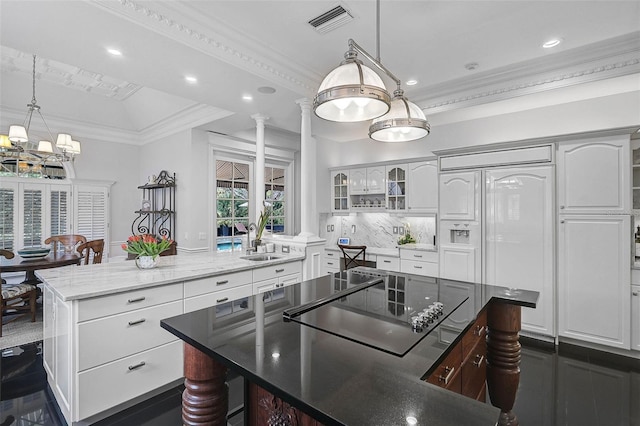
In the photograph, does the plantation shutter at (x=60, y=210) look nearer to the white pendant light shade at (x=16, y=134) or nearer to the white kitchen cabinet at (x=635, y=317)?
the white pendant light shade at (x=16, y=134)

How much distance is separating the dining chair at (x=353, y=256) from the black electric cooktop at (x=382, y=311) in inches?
100

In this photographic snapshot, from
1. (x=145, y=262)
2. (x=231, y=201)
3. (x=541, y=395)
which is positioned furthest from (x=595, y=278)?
(x=231, y=201)

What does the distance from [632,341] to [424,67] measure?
135 inches

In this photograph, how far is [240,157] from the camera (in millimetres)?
5730

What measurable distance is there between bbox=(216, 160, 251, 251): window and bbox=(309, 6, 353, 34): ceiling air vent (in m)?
3.42

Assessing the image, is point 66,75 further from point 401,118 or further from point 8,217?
point 401,118

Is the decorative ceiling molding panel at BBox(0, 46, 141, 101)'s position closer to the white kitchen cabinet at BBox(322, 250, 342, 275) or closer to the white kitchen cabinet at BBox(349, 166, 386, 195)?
the white kitchen cabinet at BBox(349, 166, 386, 195)

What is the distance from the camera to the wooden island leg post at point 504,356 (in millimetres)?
1964

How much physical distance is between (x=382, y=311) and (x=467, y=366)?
51 centimetres

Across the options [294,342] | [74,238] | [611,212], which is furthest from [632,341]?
[74,238]

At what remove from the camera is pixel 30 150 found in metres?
4.01

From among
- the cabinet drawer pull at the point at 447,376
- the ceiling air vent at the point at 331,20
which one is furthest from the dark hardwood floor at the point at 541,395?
the ceiling air vent at the point at 331,20

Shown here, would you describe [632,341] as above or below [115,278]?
below

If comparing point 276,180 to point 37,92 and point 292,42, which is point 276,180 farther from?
point 37,92
